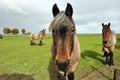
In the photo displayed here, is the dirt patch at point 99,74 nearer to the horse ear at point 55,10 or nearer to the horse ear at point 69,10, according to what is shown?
the horse ear at point 55,10

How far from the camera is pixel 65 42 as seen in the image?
4.40 meters

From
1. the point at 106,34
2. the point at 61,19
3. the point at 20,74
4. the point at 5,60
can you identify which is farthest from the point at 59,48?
the point at 5,60

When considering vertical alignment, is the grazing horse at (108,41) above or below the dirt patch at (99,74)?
above

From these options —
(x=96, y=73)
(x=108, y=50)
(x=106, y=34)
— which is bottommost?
(x=96, y=73)

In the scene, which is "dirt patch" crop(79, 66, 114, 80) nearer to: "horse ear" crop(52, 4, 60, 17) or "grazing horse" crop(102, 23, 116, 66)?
"grazing horse" crop(102, 23, 116, 66)

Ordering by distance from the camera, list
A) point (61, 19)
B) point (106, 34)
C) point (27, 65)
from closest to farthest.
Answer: point (61, 19) → point (106, 34) → point (27, 65)

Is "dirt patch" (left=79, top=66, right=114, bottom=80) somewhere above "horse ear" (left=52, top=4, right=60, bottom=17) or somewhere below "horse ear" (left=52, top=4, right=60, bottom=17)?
below

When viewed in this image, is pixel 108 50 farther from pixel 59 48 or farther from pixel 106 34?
pixel 59 48

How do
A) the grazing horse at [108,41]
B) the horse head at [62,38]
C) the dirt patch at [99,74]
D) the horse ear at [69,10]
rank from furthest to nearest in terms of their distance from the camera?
1. the grazing horse at [108,41]
2. the dirt patch at [99,74]
3. the horse ear at [69,10]
4. the horse head at [62,38]

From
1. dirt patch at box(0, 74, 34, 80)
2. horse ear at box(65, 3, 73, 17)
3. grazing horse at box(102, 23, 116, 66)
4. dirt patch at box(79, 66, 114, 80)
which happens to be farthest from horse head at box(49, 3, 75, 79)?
grazing horse at box(102, 23, 116, 66)

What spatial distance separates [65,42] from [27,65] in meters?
7.66

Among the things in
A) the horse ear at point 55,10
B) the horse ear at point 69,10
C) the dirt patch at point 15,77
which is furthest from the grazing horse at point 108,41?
the horse ear at point 69,10

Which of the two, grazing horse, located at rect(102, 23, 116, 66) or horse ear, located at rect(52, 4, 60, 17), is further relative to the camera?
grazing horse, located at rect(102, 23, 116, 66)

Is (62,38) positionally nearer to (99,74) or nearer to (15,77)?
(15,77)
